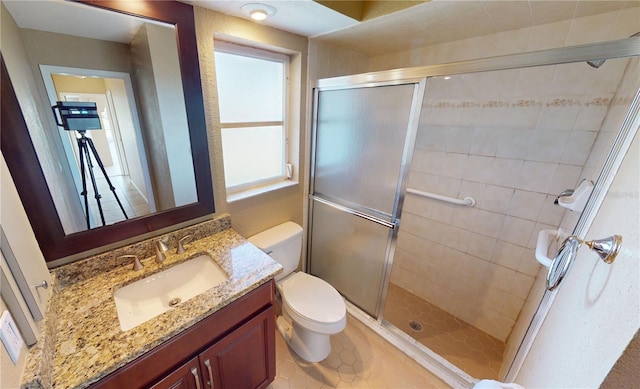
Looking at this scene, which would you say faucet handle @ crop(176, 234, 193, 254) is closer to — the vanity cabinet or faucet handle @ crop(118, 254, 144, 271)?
faucet handle @ crop(118, 254, 144, 271)

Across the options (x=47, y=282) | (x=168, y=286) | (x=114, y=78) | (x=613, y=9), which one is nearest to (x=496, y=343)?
(x=613, y=9)

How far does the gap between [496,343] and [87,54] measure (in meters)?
2.89

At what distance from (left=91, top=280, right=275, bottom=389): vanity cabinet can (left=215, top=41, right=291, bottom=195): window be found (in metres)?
0.80

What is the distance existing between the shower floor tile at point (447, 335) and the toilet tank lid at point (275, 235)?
109 centimetres

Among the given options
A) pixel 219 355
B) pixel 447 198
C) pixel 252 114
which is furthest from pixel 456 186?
pixel 219 355

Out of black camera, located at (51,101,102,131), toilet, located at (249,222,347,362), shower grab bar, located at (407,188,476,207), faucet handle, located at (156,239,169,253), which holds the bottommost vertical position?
toilet, located at (249,222,347,362)

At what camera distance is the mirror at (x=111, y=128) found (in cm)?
83

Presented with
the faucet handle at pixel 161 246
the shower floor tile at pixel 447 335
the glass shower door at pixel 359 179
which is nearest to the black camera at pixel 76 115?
the faucet handle at pixel 161 246

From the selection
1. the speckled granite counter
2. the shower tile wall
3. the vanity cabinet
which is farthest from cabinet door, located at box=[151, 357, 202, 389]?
the shower tile wall

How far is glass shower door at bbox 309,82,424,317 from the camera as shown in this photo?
1354 millimetres

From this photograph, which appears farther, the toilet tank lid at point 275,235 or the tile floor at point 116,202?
the toilet tank lid at point 275,235

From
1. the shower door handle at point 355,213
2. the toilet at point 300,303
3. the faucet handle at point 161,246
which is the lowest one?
the toilet at point 300,303

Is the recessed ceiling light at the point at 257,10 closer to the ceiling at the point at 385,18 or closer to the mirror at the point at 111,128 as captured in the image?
the ceiling at the point at 385,18

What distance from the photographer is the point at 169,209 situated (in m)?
1.22
